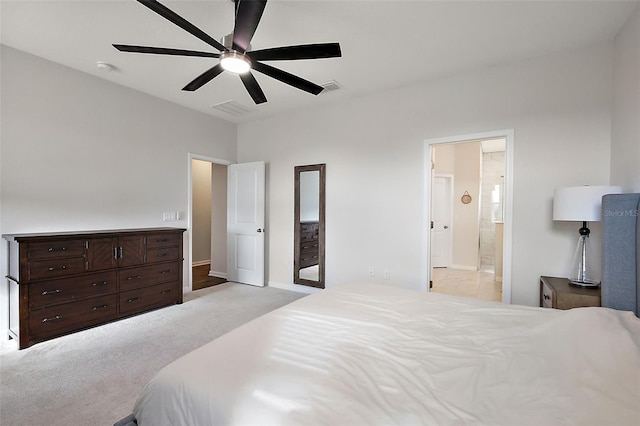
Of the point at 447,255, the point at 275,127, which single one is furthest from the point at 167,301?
the point at 447,255

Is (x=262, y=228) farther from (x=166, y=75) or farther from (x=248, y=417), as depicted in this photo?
(x=248, y=417)

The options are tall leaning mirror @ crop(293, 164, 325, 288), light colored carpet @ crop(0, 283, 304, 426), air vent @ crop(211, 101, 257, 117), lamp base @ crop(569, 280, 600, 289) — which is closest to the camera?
light colored carpet @ crop(0, 283, 304, 426)

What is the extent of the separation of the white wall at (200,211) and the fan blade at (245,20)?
5.24 metres

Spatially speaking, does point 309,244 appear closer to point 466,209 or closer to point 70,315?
point 70,315

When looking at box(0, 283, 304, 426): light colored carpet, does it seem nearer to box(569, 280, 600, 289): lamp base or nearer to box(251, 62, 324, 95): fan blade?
box(251, 62, 324, 95): fan blade

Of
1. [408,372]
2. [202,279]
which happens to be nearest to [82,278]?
[202,279]

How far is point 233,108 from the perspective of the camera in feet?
14.7

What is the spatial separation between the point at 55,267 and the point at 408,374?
3351 mm

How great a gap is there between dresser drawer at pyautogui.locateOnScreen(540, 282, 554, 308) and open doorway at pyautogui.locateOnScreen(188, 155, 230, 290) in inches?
175

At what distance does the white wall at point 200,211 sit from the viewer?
22.1 ft

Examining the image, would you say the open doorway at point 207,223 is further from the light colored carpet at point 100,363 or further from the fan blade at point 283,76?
the fan blade at point 283,76

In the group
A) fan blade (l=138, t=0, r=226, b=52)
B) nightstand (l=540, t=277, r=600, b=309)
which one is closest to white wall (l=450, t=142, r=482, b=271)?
nightstand (l=540, t=277, r=600, b=309)

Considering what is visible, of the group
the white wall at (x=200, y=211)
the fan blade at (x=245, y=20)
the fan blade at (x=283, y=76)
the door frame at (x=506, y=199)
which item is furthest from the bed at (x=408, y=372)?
the white wall at (x=200, y=211)

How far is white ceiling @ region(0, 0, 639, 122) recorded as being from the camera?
224cm
